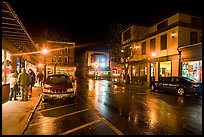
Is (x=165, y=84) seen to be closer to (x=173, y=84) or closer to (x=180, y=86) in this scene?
(x=173, y=84)

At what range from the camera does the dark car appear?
1537 cm

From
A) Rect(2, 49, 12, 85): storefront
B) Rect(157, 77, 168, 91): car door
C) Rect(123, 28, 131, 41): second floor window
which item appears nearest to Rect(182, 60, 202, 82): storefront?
Rect(157, 77, 168, 91): car door

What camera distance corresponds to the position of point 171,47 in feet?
82.3

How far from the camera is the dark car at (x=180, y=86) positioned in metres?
15.4

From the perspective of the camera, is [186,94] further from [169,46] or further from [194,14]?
[194,14]

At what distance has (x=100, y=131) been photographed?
20.0ft

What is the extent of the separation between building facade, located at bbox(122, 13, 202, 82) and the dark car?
18.1ft

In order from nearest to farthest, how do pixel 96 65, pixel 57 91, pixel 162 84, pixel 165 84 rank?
pixel 57 91 < pixel 165 84 < pixel 162 84 < pixel 96 65

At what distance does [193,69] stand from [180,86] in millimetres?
6989

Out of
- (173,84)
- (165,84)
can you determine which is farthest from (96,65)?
(173,84)

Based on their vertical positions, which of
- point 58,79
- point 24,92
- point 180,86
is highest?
point 58,79

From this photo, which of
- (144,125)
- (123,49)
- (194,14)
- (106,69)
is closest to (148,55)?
(123,49)

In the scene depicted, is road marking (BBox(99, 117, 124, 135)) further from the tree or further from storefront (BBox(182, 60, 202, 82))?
the tree

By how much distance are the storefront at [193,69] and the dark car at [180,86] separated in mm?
5423
